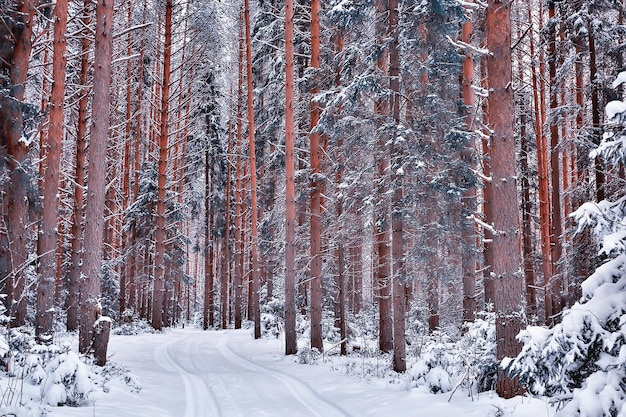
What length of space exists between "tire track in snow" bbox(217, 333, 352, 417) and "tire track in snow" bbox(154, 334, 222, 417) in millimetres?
1603

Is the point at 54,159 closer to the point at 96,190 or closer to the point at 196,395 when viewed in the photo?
the point at 96,190

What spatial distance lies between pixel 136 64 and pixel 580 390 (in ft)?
90.8

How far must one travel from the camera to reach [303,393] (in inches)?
375

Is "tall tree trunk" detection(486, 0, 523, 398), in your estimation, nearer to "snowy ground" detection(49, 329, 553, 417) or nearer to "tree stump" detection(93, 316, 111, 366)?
"snowy ground" detection(49, 329, 553, 417)

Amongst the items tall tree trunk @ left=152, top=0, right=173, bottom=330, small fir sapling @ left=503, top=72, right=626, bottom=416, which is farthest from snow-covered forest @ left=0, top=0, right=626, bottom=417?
tall tree trunk @ left=152, top=0, right=173, bottom=330

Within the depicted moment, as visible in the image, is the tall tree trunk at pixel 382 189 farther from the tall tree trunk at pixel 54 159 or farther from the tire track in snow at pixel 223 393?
the tall tree trunk at pixel 54 159

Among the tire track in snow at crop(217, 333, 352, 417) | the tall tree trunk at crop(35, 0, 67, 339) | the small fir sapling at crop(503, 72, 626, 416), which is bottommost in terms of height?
the tire track in snow at crop(217, 333, 352, 417)

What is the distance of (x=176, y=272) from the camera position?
94.2 ft

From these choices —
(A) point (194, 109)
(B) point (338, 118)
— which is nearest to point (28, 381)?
(B) point (338, 118)

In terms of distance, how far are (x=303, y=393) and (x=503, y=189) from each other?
5.46 metres

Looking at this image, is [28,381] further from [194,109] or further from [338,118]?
[194,109]

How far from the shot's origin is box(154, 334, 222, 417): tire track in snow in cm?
769

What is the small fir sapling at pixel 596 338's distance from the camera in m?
4.22

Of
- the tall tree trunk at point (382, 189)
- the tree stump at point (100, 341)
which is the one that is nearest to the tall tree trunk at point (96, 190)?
the tree stump at point (100, 341)
